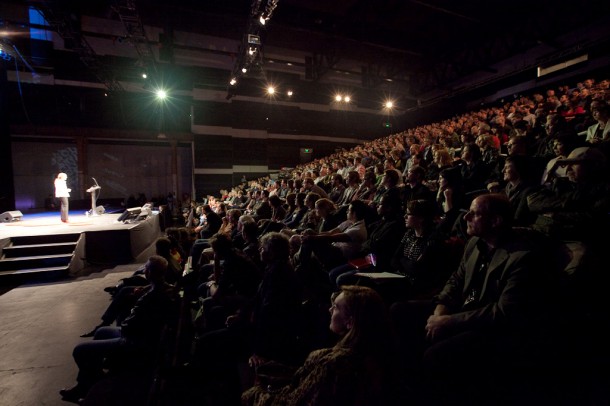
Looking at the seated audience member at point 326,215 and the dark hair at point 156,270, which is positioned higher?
the seated audience member at point 326,215

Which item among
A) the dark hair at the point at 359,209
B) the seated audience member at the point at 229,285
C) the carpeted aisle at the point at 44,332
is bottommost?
the carpeted aisle at the point at 44,332

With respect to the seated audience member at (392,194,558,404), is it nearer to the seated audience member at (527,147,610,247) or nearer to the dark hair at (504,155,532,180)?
the seated audience member at (527,147,610,247)

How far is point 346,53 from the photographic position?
11586 millimetres

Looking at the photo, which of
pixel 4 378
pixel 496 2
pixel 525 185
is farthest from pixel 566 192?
pixel 496 2

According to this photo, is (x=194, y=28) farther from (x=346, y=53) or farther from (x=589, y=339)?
(x=589, y=339)

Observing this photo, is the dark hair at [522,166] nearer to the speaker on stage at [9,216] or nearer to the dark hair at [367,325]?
the dark hair at [367,325]

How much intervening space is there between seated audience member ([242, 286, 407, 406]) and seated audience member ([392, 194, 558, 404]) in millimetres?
360

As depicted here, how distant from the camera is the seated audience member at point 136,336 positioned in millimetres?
2168

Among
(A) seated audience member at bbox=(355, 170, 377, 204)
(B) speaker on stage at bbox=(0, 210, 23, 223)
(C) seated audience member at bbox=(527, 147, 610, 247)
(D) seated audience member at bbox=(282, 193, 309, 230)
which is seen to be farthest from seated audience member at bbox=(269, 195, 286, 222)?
(B) speaker on stage at bbox=(0, 210, 23, 223)

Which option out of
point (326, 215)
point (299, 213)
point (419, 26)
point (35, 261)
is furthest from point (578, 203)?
point (419, 26)

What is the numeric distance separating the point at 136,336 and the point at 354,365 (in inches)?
66.6

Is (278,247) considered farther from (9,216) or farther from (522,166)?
(9,216)

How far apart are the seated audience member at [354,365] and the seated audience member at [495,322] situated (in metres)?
0.36

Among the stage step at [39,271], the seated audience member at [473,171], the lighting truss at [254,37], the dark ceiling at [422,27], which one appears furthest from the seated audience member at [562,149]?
the stage step at [39,271]
